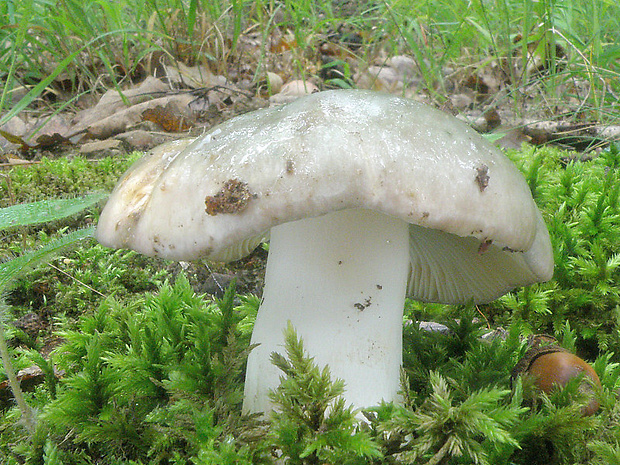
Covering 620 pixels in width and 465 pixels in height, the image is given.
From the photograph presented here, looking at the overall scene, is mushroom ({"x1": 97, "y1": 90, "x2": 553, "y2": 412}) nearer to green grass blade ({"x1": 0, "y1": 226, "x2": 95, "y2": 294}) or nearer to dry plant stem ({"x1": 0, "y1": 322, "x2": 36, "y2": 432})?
green grass blade ({"x1": 0, "y1": 226, "x2": 95, "y2": 294})

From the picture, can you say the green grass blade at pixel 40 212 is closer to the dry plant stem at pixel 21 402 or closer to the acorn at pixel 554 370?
the dry plant stem at pixel 21 402

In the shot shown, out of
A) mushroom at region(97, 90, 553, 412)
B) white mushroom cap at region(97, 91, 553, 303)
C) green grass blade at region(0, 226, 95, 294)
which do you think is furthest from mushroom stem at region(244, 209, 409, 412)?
green grass blade at region(0, 226, 95, 294)

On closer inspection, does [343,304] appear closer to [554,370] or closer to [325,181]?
[325,181]

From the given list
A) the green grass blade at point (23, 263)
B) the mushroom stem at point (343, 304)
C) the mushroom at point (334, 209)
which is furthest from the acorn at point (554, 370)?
the green grass blade at point (23, 263)

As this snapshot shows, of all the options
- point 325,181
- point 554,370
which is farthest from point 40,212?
point 554,370

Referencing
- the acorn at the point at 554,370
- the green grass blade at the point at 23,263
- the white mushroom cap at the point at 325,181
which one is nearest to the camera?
the white mushroom cap at the point at 325,181

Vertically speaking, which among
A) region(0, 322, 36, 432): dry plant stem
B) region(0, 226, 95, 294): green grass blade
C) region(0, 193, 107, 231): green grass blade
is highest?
region(0, 193, 107, 231): green grass blade

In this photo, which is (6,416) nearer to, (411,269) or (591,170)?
(411,269)
